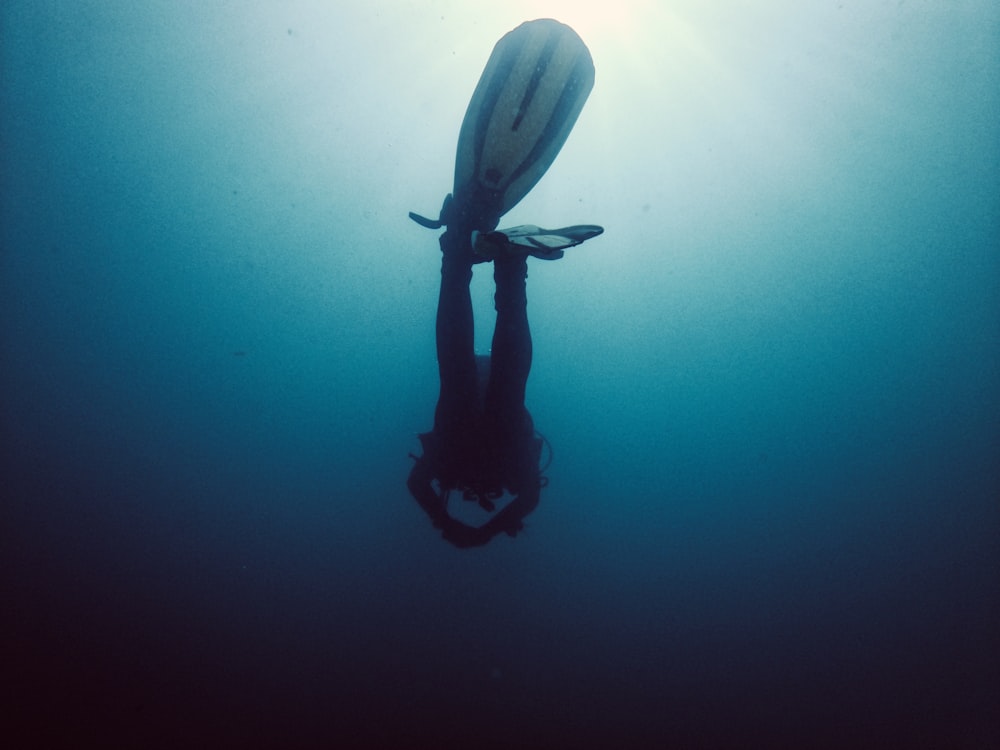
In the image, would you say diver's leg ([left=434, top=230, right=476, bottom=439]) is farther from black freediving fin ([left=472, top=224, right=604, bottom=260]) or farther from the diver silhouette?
black freediving fin ([left=472, top=224, right=604, bottom=260])

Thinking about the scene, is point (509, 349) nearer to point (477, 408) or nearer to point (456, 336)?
point (456, 336)

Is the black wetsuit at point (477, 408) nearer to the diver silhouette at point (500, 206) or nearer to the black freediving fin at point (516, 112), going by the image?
the diver silhouette at point (500, 206)

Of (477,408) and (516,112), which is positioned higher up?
(516,112)

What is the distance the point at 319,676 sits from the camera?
13383 millimetres

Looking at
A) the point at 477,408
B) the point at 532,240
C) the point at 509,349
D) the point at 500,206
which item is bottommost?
the point at 477,408

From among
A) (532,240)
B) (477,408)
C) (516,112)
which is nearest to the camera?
(532,240)

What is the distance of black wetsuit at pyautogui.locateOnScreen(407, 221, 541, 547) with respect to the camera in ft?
10.0

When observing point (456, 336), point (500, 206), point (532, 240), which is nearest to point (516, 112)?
point (500, 206)

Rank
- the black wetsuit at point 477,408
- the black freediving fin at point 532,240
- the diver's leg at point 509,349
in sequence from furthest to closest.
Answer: the black wetsuit at point 477,408 < the diver's leg at point 509,349 < the black freediving fin at point 532,240

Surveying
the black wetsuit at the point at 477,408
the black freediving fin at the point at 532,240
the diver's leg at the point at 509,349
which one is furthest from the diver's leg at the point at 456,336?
the black freediving fin at the point at 532,240

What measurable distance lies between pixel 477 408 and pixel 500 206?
140 cm

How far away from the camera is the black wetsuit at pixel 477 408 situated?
10.0 ft

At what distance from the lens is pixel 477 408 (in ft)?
11.1

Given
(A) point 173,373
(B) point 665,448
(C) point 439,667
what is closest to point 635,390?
(B) point 665,448
